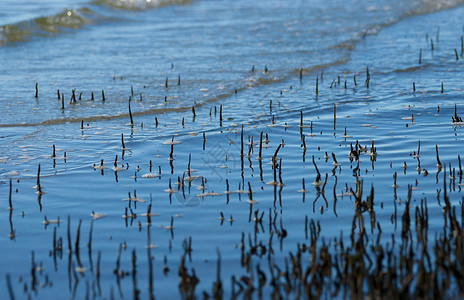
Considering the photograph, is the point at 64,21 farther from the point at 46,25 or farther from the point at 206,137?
the point at 206,137

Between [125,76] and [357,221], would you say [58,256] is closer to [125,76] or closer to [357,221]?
[357,221]

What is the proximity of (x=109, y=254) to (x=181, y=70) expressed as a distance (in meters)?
8.73

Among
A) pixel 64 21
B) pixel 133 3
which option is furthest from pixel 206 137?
pixel 133 3

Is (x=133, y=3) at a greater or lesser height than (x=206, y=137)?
greater

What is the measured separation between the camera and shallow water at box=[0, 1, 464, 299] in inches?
190

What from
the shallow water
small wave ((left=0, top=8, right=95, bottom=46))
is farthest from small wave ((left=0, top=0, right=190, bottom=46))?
the shallow water

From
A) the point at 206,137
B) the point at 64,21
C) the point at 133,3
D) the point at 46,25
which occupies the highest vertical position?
the point at 133,3

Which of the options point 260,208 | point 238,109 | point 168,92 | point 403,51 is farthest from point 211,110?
point 403,51

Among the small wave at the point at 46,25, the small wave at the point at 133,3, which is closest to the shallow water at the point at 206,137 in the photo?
the small wave at the point at 46,25

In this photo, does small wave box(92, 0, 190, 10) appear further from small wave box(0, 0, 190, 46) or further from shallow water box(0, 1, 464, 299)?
shallow water box(0, 1, 464, 299)

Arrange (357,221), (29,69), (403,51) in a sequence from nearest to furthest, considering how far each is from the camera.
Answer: (357,221) < (29,69) < (403,51)

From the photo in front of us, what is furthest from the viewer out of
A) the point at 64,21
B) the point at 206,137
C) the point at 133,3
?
the point at 133,3

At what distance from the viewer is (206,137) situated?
26.7 ft

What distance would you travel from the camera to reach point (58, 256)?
15.2 feet
